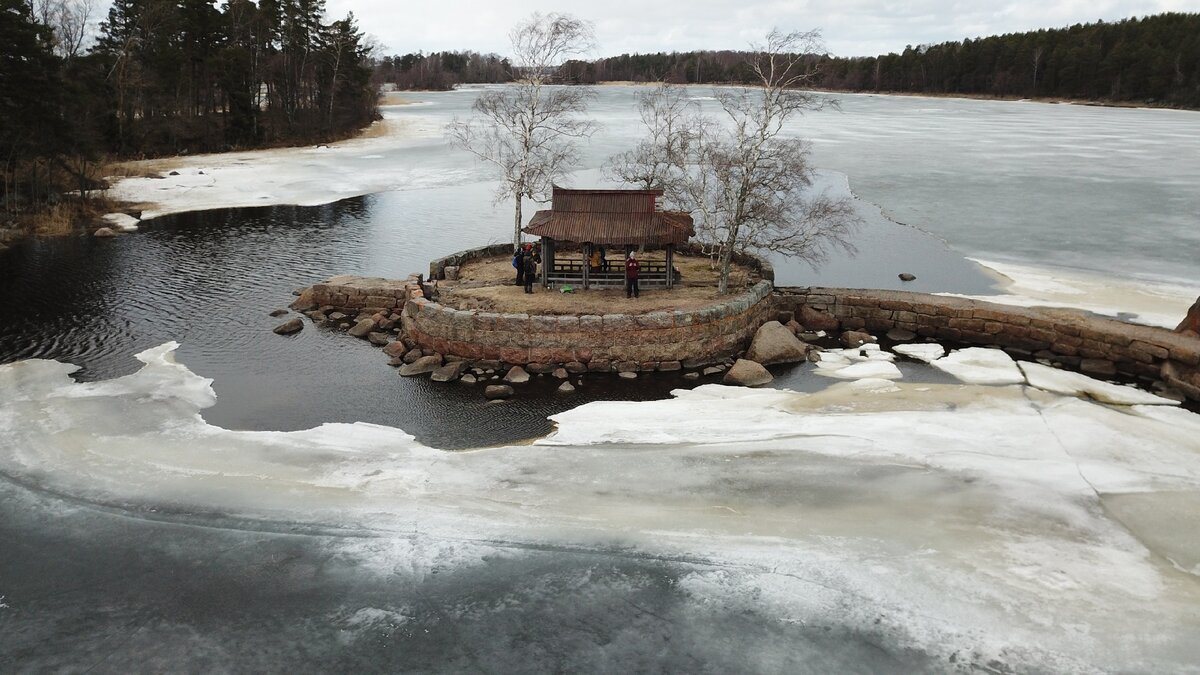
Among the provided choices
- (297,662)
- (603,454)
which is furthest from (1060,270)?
(297,662)

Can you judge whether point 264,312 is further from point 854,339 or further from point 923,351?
point 923,351

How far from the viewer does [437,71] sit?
155 m

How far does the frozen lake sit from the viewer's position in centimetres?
988

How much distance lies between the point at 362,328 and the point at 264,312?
3855mm

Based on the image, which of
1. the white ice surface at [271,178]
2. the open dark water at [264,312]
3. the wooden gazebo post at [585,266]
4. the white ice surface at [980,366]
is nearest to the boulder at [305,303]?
the open dark water at [264,312]

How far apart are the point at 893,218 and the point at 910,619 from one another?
28379mm

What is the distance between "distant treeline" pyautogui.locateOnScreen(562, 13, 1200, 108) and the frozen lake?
5656 centimetres

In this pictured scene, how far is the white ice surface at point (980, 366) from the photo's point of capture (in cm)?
1839

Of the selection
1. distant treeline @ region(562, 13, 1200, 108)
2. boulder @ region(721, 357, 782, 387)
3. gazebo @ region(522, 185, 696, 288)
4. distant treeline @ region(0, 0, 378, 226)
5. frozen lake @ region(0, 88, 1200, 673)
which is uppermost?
distant treeline @ region(562, 13, 1200, 108)

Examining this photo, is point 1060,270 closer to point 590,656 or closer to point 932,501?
point 932,501

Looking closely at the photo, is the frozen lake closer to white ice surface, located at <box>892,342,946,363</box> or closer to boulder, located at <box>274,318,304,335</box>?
boulder, located at <box>274,318,304,335</box>

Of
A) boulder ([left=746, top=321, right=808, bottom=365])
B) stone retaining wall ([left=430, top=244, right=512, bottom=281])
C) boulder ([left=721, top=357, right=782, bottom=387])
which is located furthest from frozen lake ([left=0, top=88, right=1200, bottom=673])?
stone retaining wall ([left=430, top=244, right=512, bottom=281])

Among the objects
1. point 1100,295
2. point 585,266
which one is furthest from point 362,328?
point 1100,295

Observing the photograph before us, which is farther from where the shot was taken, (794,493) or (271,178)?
(271,178)
